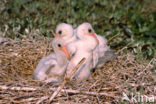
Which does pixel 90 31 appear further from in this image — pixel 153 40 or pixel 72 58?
pixel 153 40

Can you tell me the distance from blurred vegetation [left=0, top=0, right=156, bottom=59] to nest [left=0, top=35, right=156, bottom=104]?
2.33 feet

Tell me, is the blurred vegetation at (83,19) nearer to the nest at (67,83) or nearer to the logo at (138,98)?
the nest at (67,83)

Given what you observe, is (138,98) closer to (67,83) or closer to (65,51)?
(67,83)

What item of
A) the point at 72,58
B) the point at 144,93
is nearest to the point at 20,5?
the point at 72,58

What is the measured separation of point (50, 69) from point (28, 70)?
505mm

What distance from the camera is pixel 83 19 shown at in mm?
7418

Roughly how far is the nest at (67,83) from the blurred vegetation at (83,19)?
71cm

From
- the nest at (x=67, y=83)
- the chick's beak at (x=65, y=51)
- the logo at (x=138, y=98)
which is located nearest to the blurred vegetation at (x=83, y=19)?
the nest at (x=67, y=83)

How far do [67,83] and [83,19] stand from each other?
3.23 meters

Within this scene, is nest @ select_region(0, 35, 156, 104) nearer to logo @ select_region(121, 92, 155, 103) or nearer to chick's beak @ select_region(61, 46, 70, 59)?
logo @ select_region(121, 92, 155, 103)

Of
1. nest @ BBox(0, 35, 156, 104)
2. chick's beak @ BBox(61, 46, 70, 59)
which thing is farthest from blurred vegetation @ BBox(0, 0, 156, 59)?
chick's beak @ BBox(61, 46, 70, 59)

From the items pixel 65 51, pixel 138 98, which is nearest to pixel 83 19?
pixel 65 51

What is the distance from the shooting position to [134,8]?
8602mm

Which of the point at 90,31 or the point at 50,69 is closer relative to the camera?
the point at 50,69
